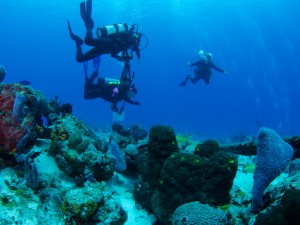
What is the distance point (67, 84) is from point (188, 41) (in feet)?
225

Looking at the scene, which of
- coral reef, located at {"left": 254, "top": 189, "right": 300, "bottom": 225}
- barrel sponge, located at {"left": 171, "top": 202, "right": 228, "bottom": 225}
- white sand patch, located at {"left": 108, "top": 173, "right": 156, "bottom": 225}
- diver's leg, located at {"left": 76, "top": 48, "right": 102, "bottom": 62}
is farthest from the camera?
diver's leg, located at {"left": 76, "top": 48, "right": 102, "bottom": 62}

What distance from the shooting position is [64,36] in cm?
9612

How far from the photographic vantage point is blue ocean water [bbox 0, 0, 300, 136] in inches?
2244

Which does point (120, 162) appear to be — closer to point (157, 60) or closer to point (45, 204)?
point (45, 204)

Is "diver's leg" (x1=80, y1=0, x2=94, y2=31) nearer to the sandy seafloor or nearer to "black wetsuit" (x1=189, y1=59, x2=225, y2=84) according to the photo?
the sandy seafloor

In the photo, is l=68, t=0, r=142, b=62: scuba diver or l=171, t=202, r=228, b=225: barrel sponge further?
l=68, t=0, r=142, b=62: scuba diver

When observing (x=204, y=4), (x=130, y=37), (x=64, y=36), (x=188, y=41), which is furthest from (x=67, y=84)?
(x=130, y=37)

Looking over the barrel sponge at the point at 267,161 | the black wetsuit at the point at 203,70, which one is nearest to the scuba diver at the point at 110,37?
the barrel sponge at the point at 267,161

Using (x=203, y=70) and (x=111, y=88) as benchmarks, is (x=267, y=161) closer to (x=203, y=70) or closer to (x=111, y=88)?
(x=111, y=88)

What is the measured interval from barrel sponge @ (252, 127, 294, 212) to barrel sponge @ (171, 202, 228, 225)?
2.18 feet

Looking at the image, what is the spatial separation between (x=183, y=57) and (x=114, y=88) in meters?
112

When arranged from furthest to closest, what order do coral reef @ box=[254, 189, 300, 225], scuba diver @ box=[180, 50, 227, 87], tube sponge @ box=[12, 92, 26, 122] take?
scuba diver @ box=[180, 50, 227, 87] < tube sponge @ box=[12, 92, 26, 122] < coral reef @ box=[254, 189, 300, 225]

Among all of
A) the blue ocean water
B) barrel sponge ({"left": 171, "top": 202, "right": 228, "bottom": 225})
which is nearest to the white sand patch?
barrel sponge ({"left": 171, "top": 202, "right": 228, "bottom": 225})

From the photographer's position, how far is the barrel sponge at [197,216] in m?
3.48
